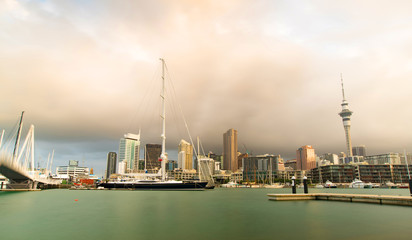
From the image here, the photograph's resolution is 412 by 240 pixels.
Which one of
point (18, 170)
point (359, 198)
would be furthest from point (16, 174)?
point (359, 198)

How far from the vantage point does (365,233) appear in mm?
21922

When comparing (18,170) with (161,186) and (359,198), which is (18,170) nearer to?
(161,186)

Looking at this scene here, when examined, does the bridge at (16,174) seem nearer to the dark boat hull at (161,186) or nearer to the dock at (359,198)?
the dark boat hull at (161,186)

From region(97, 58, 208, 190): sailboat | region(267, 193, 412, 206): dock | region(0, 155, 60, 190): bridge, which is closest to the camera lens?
region(267, 193, 412, 206): dock

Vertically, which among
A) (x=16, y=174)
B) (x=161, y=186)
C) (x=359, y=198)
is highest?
(x=16, y=174)

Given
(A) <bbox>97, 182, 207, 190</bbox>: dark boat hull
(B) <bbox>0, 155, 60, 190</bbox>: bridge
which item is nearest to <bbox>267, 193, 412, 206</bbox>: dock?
(A) <bbox>97, 182, 207, 190</bbox>: dark boat hull

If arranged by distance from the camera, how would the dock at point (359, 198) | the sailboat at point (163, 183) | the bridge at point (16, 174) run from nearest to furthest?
the dock at point (359, 198) < the bridge at point (16, 174) < the sailboat at point (163, 183)

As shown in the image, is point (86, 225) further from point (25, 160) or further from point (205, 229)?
point (25, 160)

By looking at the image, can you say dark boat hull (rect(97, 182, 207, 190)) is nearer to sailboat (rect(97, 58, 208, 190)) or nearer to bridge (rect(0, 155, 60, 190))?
sailboat (rect(97, 58, 208, 190))

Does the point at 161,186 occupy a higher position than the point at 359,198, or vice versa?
the point at 359,198

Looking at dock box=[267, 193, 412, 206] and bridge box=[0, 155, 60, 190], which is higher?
bridge box=[0, 155, 60, 190]

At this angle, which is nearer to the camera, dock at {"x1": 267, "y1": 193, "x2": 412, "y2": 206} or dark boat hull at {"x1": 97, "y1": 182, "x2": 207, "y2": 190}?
dock at {"x1": 267, "y1": 193, "x2": 412, "y2": 206}

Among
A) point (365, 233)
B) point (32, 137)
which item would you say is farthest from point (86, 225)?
point (32, 137)

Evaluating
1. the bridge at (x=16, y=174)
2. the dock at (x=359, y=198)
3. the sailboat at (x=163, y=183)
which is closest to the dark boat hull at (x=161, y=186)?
the sailboat at (x=163, y=183)
